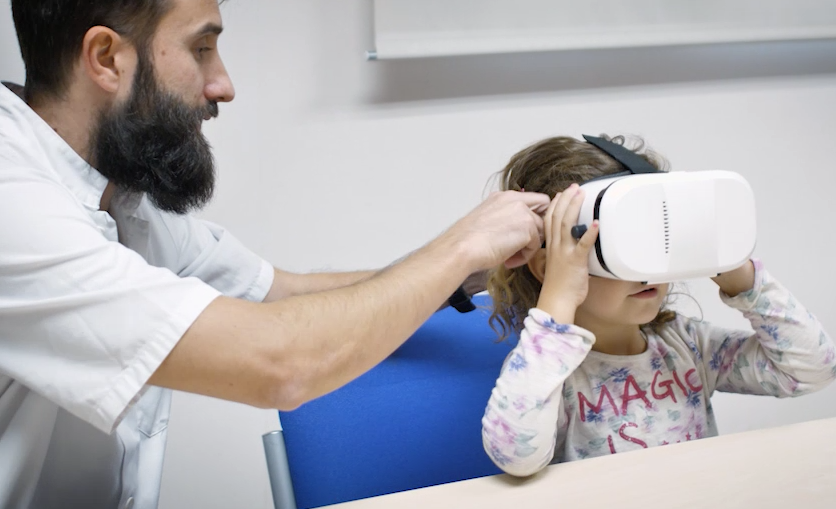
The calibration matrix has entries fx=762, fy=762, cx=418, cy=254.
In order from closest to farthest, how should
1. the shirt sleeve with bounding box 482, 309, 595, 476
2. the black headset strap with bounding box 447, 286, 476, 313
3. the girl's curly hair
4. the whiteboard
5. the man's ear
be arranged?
the shirt sleeve with bounding box 482, 309, 595, 476 < the man's ear < the girl's curly hair < the black headset strap with bounding box 447, 286, 476, 313 < the whiteboard

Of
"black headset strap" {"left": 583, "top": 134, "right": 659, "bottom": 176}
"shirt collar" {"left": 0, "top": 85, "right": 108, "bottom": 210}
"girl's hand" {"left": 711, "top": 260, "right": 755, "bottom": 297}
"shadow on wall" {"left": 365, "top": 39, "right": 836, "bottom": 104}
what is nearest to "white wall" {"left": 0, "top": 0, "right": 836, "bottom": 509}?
"shadow on wall" {"left": 365, "top": 39, "right": 836, "bottom": 104}

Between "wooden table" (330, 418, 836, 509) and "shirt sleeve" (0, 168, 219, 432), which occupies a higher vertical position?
"shirt sleeve" (0, 168, 219, 432)

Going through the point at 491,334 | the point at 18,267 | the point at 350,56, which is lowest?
the point at 491,334

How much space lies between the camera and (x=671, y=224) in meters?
0.86

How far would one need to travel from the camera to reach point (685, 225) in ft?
2.84

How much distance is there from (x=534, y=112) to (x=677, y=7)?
0.44 meters

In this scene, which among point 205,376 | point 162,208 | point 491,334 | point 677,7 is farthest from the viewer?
point 677,7

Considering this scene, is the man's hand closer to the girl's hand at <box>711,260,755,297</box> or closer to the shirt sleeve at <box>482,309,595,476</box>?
the shirt sleeve at <box>482,309,595,476</box>

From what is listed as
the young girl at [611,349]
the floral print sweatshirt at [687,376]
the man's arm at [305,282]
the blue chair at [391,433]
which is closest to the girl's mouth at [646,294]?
the young girl at [611,349]

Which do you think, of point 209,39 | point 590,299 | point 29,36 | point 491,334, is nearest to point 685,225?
point 590,299

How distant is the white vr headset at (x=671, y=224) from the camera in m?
0.85

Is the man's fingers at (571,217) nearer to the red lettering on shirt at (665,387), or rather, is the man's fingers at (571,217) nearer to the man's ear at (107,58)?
the red lettering on shirt at (665,387)

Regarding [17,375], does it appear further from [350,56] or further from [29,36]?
[350,56]

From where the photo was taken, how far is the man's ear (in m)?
0.99
